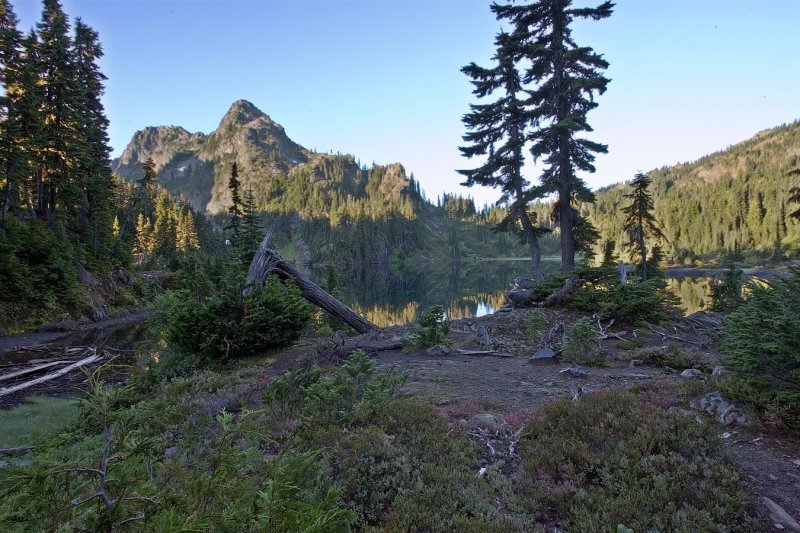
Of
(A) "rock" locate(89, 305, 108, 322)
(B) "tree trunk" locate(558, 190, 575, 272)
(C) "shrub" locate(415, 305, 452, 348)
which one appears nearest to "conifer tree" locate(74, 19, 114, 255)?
(A) "rock" locate(89, 305, 108, 322)

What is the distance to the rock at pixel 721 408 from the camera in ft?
15.3

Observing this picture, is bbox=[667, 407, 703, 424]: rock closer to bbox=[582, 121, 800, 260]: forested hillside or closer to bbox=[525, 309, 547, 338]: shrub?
bbox=[525, 309, 547, 338]: shrub

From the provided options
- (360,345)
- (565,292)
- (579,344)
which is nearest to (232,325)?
(360,345)

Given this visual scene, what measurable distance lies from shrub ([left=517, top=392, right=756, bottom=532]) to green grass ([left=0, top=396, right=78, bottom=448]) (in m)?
7.50

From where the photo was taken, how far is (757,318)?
4.94 meters

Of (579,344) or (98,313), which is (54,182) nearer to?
(98,313)

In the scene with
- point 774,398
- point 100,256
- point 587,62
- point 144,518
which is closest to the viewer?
point 144,518

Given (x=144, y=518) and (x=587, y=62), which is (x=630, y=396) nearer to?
(x=144, y=518)

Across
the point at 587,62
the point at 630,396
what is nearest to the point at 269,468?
the point at 630,396

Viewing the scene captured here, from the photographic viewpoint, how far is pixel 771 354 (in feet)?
15.4

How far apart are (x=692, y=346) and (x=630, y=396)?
283 inches

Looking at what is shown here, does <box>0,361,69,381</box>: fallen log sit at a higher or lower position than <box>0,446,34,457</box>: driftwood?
lower

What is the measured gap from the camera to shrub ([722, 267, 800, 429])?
431cm

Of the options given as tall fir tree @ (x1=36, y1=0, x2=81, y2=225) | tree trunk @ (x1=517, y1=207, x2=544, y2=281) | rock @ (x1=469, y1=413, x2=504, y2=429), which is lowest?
rock @ (x1=469, y1=413, x2=504, y2=429)
